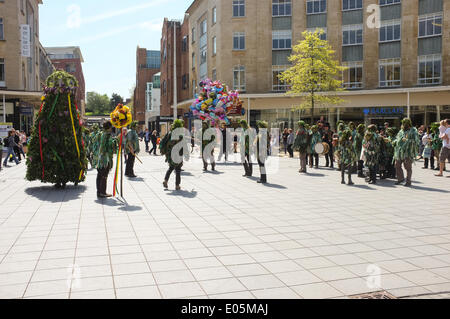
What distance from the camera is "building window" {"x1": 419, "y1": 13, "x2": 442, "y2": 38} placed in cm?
3122

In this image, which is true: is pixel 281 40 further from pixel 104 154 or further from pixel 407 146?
pixel 104 154

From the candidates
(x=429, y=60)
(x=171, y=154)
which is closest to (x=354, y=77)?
(x=429, y=60)

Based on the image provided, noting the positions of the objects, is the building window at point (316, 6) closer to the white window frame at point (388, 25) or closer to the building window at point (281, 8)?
the building window at point (281, 8)

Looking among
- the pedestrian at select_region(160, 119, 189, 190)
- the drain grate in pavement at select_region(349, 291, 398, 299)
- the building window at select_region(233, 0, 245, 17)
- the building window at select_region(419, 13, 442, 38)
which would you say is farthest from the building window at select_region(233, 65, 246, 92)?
the drain grate in pavement at select_region(349, 291, 398, 299)

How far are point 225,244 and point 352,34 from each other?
32.0m

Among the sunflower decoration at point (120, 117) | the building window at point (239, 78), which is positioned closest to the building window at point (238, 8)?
the building window at point (239, 78)

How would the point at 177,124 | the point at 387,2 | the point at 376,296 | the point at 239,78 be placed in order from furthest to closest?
the point at 239,78
the point at 387,2
the point at 177,124
the point at 376,296

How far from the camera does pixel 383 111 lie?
3322cm

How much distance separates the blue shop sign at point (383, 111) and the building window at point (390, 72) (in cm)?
185

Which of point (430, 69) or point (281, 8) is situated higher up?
point (281, 8)

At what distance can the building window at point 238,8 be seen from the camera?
36719mm

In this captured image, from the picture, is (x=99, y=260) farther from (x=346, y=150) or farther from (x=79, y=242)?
(x=346, y=150)
